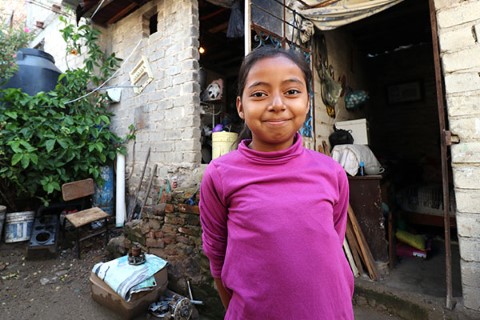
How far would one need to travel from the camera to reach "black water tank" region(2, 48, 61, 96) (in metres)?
5.25

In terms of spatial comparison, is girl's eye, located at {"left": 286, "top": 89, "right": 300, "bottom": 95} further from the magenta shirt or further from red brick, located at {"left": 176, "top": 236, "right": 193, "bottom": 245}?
red brick, located at {"left": 176, "top": 236, "right": 193, "bottom": 245}

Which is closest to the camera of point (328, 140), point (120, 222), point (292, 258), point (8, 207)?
point (292, 258)

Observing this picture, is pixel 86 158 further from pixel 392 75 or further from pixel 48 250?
pixel 392 75

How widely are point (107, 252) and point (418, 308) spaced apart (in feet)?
13.1

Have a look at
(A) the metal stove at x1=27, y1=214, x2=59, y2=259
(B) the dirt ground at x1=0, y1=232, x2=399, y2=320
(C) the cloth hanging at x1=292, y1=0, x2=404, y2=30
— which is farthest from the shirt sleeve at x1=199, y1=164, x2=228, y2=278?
(A) the metal stove at x1=27, y1=214, x2=59, y2=259

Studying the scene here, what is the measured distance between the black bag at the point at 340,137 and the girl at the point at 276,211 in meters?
3.19

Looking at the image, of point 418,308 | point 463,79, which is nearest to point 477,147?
point 463,79

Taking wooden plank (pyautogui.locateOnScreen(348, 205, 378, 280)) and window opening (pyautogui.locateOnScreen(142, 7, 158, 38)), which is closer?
wooden plank (pyautogui.locateOnScreen(348, 205, 378, 280))

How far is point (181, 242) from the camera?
319 cm

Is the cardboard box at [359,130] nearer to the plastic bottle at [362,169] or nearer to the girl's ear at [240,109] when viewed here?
the plastic bottle at [362,169]

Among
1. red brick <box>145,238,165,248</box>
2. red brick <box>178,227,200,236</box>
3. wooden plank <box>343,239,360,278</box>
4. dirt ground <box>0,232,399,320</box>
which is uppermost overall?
red brick <box>178,227,200,236</box>

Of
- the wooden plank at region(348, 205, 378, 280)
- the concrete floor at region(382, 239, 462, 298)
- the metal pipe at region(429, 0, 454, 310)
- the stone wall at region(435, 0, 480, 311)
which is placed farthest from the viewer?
the wooden plank at region(348, 205, 378, 280)

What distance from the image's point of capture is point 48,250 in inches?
158

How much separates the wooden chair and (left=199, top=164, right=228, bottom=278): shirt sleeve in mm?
3628
